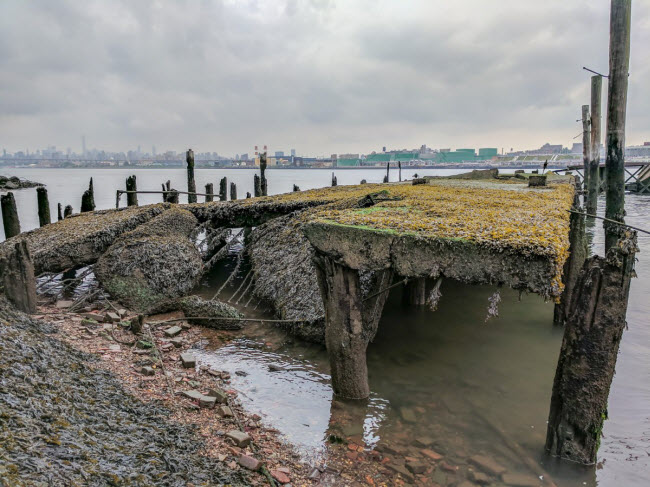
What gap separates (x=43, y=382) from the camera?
12.9 feet

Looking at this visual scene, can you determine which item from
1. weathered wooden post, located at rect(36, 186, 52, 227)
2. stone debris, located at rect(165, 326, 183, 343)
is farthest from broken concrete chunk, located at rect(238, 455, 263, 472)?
weathered wooden post, located at rect(36, 186, 52, 227)

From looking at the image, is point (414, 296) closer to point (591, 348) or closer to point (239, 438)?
point (591, 348)

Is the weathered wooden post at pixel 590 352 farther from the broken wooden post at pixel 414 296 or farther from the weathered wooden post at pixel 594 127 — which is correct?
the weathered wooden post at pixel 594 127

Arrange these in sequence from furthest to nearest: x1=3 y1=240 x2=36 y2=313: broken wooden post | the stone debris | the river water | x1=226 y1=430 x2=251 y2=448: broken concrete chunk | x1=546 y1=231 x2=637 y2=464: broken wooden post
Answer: the stone debris → x1=3 y1=240 x2=36 y2=313: broken wooden post → the river water → x1=226 y1=430 x2=251 y2=448: broken concrete chunk → x1=546 y1=231 x2=637 y2=464: broken wooden post

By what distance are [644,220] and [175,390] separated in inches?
1026

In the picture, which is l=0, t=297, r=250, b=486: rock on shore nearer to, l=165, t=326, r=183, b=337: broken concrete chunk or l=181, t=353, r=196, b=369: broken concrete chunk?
l=181, t=353, r=196, b=369: broken concrete chunk

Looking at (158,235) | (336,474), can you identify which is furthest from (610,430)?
(158,235)

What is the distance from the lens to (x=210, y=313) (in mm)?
8500

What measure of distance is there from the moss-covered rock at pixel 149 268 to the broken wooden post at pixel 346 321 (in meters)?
4.62

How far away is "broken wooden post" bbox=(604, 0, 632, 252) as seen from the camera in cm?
855

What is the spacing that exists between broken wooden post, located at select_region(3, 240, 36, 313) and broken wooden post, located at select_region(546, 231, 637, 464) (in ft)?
24.3

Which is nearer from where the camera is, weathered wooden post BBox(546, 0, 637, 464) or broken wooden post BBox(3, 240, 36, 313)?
weathered wooden post BBox(546, 0, 637, 464)

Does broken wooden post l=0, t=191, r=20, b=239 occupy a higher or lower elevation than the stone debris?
higher

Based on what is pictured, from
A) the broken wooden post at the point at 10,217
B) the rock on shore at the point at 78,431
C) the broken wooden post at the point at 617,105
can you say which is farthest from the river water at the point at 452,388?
the broken wooden post at the point at 10,217
